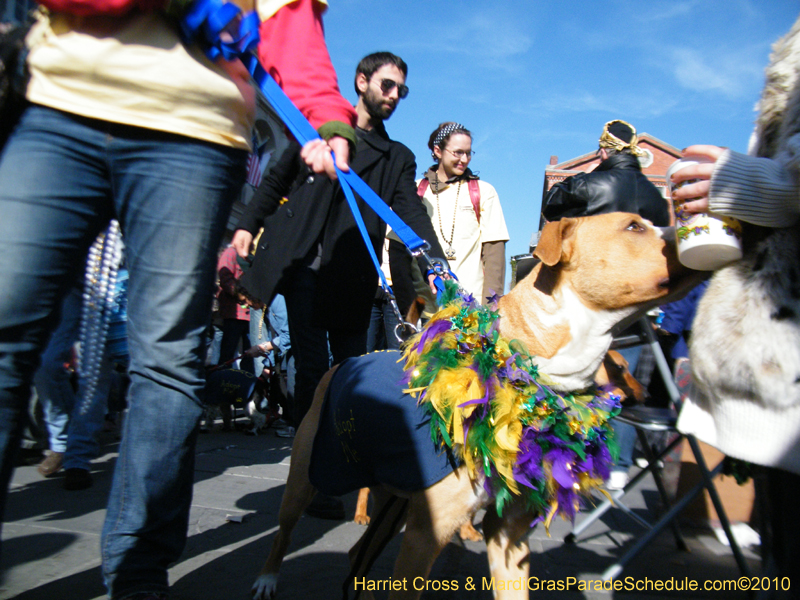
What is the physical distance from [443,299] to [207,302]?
852 mm

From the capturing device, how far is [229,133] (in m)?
1.61

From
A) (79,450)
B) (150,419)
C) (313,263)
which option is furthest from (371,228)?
(79,450)

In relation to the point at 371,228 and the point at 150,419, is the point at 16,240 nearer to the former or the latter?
the point at 150,419

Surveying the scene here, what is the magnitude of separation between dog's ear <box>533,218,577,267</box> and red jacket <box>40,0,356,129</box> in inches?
31.8

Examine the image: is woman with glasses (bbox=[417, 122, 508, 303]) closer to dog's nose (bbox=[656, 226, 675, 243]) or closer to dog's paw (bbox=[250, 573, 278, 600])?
dog's nose (bbox=[656, 226, 675, 243])

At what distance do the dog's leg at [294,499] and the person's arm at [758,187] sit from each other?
1.66 m

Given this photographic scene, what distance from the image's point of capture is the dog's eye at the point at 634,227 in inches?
83.6

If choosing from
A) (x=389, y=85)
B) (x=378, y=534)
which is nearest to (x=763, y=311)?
(x=378, y=534)

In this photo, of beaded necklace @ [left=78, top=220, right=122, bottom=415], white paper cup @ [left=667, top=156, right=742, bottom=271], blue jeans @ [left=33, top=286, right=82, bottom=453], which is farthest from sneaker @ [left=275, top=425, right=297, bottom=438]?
white paper cup @ [left=667, top=156, right=742, bottom=271]

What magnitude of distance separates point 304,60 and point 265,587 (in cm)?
191

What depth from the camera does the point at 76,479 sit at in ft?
11.1

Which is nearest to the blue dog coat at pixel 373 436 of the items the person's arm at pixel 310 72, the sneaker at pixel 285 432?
the person's arm at pixel 310 72

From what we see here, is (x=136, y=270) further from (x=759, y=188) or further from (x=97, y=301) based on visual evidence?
(x=759, y=188)

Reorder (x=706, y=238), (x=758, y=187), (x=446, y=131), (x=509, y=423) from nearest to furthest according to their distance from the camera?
(x=758, y=187) < (x=706, y=238) < (x=509, y=423) < (x=446, y=131)
